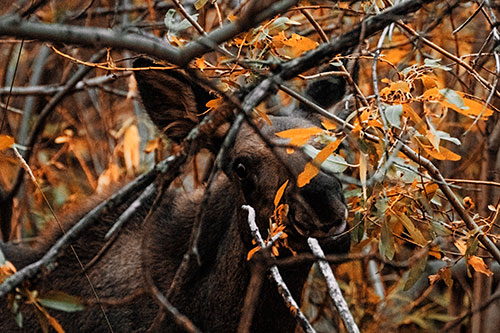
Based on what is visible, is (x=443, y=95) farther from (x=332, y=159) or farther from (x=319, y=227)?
(x=319, y=227)

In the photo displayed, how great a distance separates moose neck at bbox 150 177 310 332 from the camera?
355 centimetres

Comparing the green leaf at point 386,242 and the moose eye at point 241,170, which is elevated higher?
the moose eye at point 241,170

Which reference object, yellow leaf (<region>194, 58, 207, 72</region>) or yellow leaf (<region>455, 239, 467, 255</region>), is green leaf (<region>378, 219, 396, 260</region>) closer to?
yellow leaf (<region>455, 239, 467, 255</region>)

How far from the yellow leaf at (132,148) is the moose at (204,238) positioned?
148 cm

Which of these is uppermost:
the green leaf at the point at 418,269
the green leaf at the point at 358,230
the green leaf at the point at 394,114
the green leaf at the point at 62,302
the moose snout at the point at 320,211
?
the green leaf at the point at 394,114

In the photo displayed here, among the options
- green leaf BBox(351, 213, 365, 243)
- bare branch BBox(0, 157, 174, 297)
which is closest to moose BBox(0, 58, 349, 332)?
green leaf BBox(351, 213, 365, 243)

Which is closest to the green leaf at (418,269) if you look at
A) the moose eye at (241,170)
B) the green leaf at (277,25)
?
the moose eye at (241,170)

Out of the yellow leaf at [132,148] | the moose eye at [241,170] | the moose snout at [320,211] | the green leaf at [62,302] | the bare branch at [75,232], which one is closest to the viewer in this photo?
the bare branch at [75,232]

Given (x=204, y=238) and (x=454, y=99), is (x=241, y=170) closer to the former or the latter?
(x=204, y=238)

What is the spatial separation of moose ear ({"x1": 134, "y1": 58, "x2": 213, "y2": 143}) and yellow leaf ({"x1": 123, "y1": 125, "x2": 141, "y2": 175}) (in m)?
1.70

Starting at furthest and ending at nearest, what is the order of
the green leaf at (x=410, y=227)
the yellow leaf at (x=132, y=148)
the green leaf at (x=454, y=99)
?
the yellow leaf at (x=132, y=148), the green leaf at (x=410, y=227), the green leaf at (x=454, y=99)

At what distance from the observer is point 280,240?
3113mm

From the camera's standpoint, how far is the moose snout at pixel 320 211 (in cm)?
298

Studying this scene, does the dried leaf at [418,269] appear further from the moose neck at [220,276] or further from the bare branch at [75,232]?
the bare branch at [75,232]
